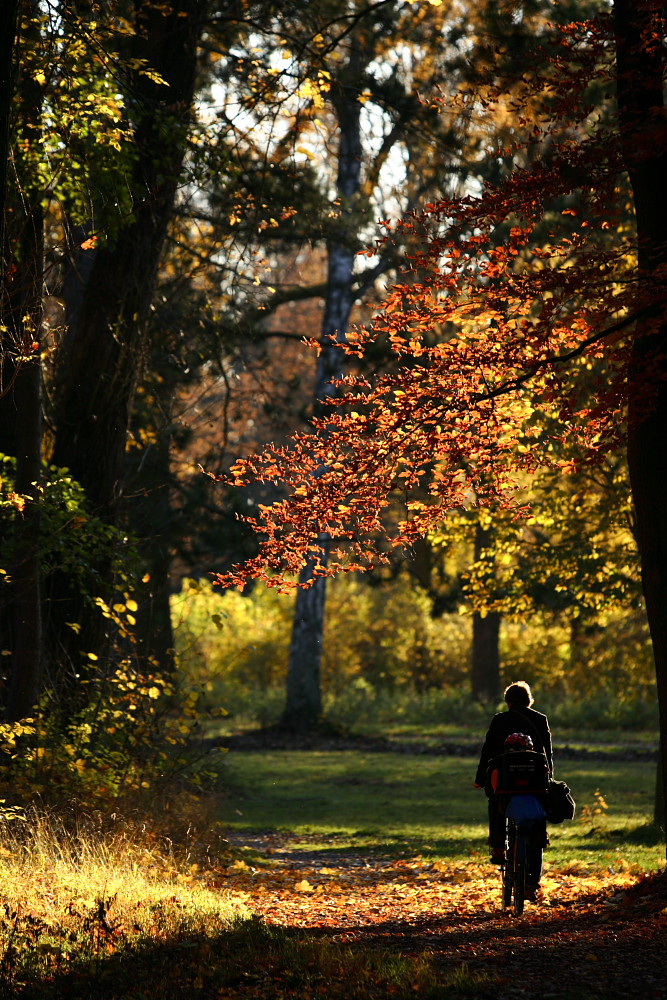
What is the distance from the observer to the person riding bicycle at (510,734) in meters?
7.90

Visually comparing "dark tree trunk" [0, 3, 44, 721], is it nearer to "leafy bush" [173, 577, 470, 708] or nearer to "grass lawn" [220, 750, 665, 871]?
"grass lawn" [220, 750, 665, 871]

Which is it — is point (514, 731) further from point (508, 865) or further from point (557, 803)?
point (508, 865)

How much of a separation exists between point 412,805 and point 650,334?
10.3m

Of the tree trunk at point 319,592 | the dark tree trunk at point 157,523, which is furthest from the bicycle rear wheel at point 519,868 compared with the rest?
the tree trunk at point 319,592

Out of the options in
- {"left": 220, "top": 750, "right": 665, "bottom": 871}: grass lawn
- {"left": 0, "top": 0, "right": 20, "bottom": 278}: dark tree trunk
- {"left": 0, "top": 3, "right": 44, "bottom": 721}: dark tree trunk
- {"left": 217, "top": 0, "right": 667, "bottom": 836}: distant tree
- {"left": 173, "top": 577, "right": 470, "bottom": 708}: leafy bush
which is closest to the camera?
{"left": 0, "top": 0, "right": 20, "bottom": 278}: dark tree trunk

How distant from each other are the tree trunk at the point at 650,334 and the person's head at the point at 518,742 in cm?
106

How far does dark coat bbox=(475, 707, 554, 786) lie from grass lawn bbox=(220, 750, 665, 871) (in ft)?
9.07

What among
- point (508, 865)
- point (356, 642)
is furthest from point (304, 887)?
point (356, 642)

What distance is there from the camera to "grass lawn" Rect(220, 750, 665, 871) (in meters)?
12.1

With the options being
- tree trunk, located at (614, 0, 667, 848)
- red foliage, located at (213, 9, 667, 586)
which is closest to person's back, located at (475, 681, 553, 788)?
tree trunk, located at (614, 0, 667, 848)

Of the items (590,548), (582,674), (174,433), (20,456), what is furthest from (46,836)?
(582,674)

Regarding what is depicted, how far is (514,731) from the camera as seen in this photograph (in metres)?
7.91

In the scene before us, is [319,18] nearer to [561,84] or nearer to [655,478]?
[561,84]

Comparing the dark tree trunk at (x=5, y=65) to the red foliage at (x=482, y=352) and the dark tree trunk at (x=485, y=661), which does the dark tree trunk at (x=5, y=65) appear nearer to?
the red foliage at (x=482, y=352)
